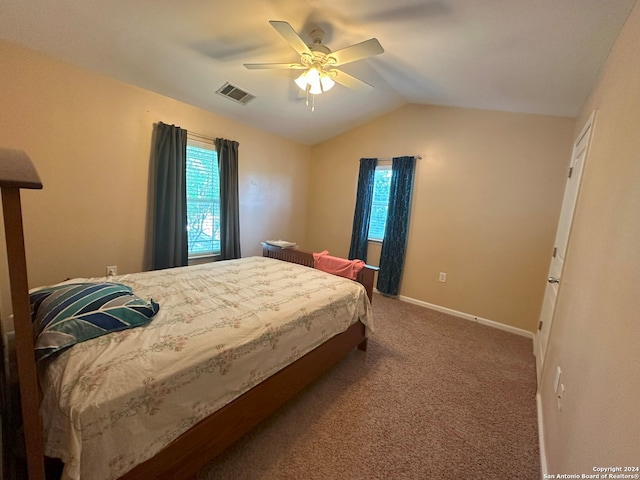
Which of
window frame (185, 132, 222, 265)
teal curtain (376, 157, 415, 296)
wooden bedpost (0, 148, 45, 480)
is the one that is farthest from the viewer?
teal curtain (376, 157, 415, 296)

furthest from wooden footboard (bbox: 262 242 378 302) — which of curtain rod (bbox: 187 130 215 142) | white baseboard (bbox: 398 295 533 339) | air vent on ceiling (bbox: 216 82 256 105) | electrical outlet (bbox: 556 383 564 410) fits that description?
air vent on ceiling (bbox: 216 82 256 105)

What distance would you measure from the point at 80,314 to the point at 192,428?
0.67 metres

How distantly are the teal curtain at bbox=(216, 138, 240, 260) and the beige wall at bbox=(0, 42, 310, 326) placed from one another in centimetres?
30

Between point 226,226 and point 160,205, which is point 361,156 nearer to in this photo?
point 226,226

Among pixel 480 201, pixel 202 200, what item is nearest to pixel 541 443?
pixel 480 201

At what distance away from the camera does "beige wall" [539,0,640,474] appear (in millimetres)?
753

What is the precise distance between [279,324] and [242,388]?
350 millimetres

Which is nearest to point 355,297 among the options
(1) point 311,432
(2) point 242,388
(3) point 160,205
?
(1) point 311,432

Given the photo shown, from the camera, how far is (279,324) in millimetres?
1474

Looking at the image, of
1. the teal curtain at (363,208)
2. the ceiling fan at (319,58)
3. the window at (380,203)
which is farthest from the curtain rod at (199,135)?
the window at (380,203)

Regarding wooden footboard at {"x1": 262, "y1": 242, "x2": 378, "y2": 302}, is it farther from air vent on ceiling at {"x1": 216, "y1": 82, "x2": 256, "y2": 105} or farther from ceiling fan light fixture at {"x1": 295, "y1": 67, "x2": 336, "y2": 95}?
air vent on ceiling at {"x1": 216, "y1": 82, "x2": 256, "y2": 105}

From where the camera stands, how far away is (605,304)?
98 centimetres

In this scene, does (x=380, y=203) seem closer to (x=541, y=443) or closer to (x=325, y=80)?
(x=325, y=80)

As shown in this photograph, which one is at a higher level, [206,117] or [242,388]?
[206,117]
